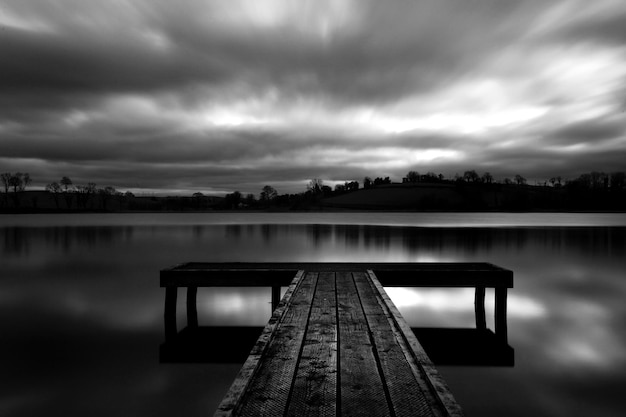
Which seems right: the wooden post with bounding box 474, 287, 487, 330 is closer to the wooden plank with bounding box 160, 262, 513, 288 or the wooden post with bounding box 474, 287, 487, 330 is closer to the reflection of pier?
the wooden plank with bounding box 160, 262, 513, 288

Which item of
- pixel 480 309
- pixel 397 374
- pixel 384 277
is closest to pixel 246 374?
pixel 397 374

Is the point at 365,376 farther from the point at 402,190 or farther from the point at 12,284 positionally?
the point at 402,190

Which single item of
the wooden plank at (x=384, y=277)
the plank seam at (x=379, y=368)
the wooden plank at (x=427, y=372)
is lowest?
the wooden plank at (x=384, y=277)

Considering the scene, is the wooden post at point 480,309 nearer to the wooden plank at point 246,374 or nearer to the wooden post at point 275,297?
the wooden post at point 275,297

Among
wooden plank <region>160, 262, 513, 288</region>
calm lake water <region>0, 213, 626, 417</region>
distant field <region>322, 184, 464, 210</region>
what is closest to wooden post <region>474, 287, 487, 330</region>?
calm lake water <region>0, 213, 626, 417</region>

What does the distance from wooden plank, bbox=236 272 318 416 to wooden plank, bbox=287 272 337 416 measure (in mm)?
74

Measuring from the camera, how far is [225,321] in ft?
39.7

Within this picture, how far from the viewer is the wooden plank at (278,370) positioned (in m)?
3.01

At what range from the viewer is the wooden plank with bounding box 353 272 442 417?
3.02 m

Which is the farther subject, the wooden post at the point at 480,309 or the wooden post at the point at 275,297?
the wooden post at the point at 275,297

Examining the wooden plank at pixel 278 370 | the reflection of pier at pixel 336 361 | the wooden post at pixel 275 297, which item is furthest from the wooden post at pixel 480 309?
the wooden plank at pixel 278 370

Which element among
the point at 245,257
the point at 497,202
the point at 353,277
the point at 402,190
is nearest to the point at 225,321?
the point at 353,277

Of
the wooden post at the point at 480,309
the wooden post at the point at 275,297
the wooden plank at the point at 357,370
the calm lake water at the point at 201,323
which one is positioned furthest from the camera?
the wooden post at the point at 275,297

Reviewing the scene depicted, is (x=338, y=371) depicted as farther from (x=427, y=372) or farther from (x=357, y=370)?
(x=427, y=372)
